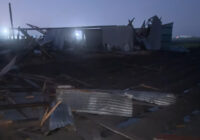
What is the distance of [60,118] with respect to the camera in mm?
4238

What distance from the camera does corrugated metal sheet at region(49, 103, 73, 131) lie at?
404cm

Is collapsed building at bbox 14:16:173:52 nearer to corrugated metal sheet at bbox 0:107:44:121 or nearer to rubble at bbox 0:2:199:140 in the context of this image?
rubble at bbox 0:2:199:140

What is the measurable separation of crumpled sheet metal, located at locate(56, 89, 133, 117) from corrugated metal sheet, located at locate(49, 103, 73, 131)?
55 cm

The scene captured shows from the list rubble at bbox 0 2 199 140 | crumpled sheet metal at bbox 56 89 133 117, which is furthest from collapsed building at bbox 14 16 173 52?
crumpled sheet metal at bbox 56 89 133 117

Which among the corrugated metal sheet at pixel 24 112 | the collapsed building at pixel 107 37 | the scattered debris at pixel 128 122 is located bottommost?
the scattered debris at pixel 128 122

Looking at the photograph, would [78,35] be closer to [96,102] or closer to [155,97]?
[155,97]

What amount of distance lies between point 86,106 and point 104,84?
9.83ft

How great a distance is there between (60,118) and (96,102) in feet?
4.20

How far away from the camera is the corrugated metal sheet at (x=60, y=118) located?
4.04 meters

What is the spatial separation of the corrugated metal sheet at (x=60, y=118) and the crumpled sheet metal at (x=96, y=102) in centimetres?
55

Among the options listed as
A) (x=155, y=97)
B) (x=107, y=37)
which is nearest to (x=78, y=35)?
(x=107, y=37)

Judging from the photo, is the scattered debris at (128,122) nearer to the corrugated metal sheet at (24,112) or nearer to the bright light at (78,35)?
the corrugated metal sheet at (24,112)

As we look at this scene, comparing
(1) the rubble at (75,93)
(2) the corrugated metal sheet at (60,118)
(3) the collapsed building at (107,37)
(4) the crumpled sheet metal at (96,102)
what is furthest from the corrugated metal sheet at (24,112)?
(3) the collapsed building at (107,37)

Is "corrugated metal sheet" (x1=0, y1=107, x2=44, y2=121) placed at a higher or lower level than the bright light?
lower
